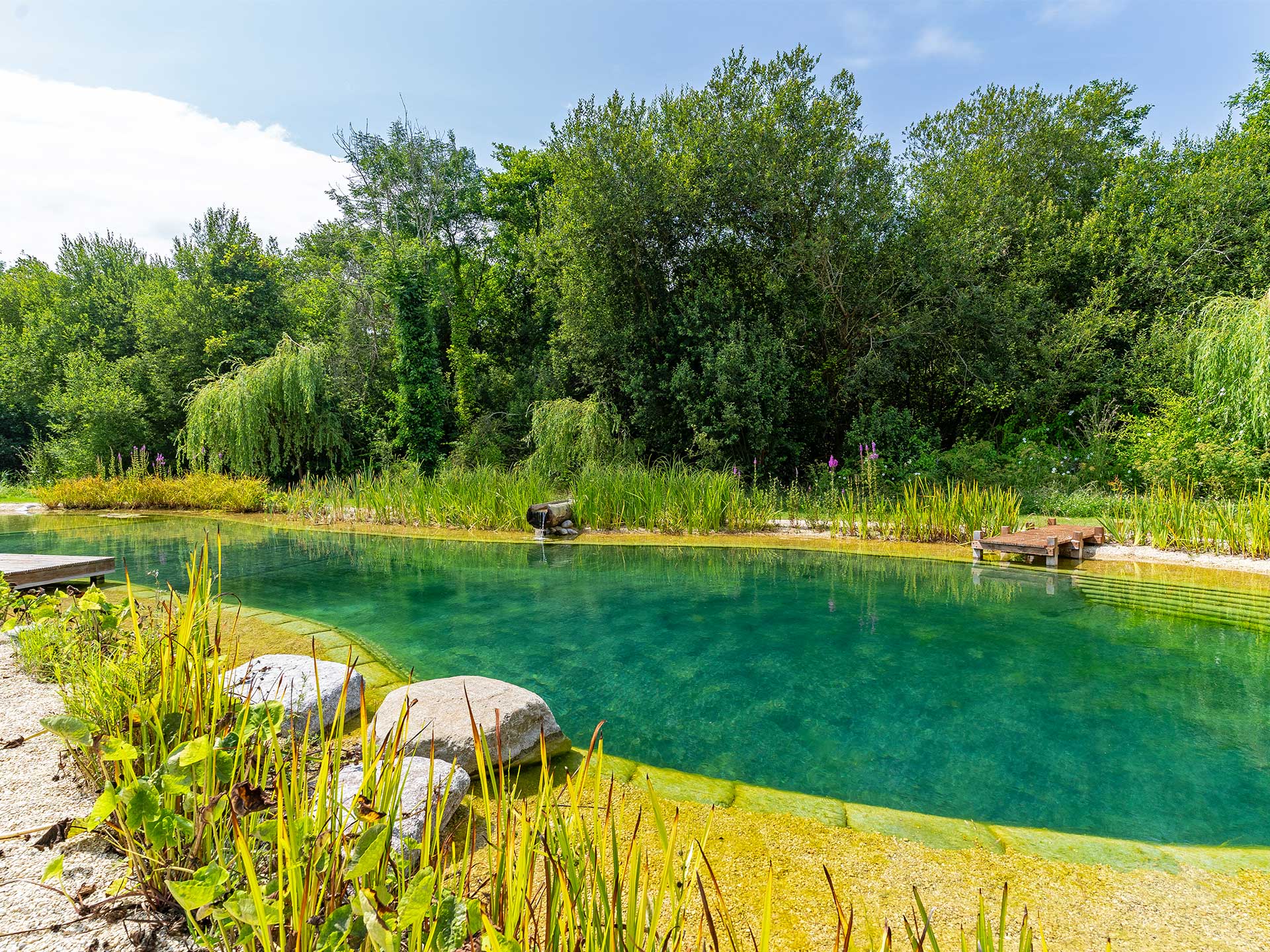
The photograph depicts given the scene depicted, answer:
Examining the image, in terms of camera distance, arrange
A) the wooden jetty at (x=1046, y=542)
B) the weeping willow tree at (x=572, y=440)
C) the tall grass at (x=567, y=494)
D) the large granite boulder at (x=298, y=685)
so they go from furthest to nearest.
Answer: the weeping willow tree at (x=572, y=440) < the tall grass at (x=567, y=494) < the wooden jetty at (x=1046, y=542) < the large granite boulder at (x=298, y=685)

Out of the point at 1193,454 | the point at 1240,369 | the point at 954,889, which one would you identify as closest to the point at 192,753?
the point at 954,889

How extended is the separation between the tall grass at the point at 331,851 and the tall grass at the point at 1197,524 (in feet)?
22.5

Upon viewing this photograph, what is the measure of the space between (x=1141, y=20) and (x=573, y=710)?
36.6 feet

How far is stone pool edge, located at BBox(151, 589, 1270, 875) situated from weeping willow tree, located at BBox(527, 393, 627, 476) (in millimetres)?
8393

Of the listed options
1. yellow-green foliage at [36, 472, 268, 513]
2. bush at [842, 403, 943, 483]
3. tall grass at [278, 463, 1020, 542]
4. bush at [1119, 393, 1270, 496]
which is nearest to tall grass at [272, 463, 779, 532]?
tall grass at [278, 463, 1020, 542]

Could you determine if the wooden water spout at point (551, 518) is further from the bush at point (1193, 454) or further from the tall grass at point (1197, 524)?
the bush at point (1193, 454)

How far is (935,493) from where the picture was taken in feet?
26.9

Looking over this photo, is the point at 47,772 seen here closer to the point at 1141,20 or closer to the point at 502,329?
the point at 1141,20

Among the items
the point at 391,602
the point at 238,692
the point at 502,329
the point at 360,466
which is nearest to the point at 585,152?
the point at 502,329

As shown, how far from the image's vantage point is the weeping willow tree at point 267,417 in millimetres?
13125

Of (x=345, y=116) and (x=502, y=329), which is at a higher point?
(x=345, y=116)

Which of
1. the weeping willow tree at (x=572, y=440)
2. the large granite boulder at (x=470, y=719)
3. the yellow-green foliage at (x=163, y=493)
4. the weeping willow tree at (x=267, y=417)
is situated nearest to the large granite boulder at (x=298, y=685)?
the large granite boulder at (x=470, y=719)

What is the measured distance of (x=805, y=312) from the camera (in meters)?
12.4

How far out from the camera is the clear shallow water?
2.87 metres
